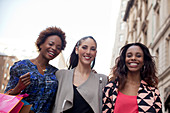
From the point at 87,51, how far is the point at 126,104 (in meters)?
1.13

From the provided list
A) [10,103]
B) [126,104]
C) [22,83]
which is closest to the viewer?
[10,103]

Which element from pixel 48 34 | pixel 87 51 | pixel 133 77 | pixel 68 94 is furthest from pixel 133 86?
pixel 48 34

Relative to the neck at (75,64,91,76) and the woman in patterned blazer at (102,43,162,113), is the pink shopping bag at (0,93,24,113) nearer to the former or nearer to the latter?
the neck at (75,64,91,76)

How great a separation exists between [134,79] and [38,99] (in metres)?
1.70

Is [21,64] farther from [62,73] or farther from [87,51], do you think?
[87,51]

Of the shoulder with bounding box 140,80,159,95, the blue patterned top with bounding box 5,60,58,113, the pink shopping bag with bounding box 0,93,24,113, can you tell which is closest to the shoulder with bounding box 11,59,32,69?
the blue patterned top with bounding box 5,60,58,113

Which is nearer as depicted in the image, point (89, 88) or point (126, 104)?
point (126, 104)

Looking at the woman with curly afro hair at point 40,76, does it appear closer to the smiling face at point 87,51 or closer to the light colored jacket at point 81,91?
the light colored jacket at point 81,91

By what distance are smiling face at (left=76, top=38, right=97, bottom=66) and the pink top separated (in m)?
0.86

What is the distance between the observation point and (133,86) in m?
4.17

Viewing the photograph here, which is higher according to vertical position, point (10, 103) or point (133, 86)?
point (133, 86)

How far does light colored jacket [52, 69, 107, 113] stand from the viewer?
3.87 meters

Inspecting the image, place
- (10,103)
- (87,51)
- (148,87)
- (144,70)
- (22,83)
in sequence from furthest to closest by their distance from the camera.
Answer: (144,70) → (87,51) → (148,87) → (22,83) → (10,103)

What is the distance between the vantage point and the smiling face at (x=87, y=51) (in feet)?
13.9
